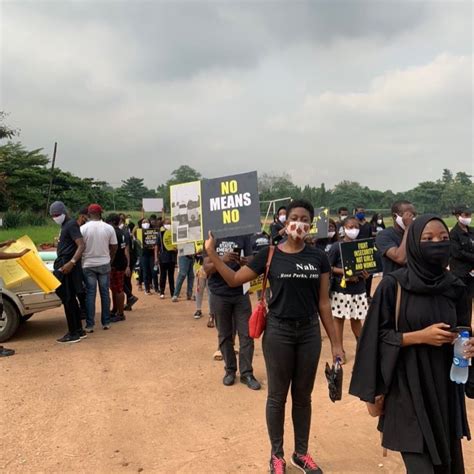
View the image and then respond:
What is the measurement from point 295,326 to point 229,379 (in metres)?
2.06

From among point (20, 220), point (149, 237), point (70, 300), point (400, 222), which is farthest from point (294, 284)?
point (20, 220)

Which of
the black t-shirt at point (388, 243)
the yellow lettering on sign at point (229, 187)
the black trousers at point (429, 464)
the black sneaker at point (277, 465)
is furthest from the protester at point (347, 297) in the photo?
the black trousers at point (429, 464)

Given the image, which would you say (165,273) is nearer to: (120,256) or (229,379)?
(120,256)

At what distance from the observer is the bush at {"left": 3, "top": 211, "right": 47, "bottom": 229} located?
86.9ft

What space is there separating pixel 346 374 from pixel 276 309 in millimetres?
2521

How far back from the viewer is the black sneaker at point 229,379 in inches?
189

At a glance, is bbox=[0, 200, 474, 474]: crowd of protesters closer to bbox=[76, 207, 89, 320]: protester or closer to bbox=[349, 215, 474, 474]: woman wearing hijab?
bbox=[349, 215, 474, 474]: woman wearing hijab

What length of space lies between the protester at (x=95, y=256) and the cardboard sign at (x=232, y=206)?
10.5 feet

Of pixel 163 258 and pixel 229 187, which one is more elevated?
pixel 229 187

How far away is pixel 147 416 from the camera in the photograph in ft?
13.4

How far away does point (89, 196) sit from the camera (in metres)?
37.2

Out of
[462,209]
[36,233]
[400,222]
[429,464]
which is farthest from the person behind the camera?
[36,233]

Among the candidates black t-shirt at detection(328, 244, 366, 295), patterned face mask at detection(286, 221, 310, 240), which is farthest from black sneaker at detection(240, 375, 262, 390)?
patterned face mask at detection(286, 221, 310, 240)

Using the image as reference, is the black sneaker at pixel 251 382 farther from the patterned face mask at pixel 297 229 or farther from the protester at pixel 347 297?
the patterned face mask at pixel 297 229
